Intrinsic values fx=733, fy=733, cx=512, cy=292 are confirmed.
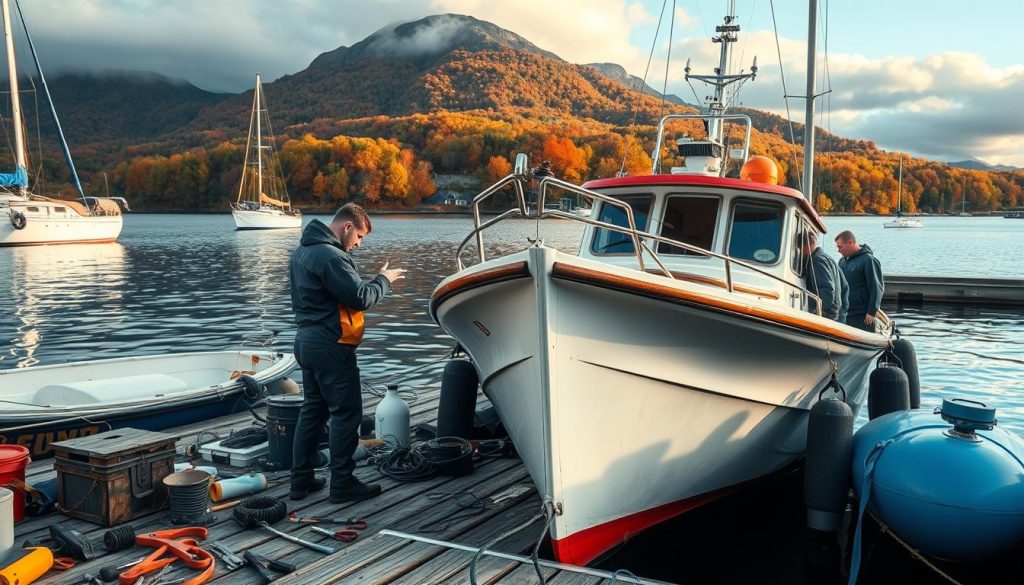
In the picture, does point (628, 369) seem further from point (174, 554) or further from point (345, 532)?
point (174, 554)

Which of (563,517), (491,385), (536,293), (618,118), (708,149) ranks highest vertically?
(618,118)

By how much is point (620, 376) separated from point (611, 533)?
1213 millimetres

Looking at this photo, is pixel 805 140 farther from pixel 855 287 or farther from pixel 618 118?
pixel 618 118

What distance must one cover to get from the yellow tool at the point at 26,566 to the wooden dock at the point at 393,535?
8 centimetres

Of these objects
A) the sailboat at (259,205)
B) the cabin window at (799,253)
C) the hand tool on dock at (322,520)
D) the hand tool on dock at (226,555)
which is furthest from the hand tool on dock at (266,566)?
the sailboat at (259,205)

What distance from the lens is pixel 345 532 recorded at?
16.1ft

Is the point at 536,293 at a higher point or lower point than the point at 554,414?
higher

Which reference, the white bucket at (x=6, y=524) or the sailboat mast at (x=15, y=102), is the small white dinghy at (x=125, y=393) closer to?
the white bucket at (x=6, y=524)

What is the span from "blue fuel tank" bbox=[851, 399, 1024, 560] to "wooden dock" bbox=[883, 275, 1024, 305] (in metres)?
20.7

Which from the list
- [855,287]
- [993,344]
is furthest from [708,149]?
[993,344]

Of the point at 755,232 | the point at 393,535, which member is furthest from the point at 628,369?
the point at 755,232

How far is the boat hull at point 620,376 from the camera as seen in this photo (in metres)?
4.61

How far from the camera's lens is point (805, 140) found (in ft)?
43.3

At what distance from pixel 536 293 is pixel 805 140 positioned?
34.3ft
